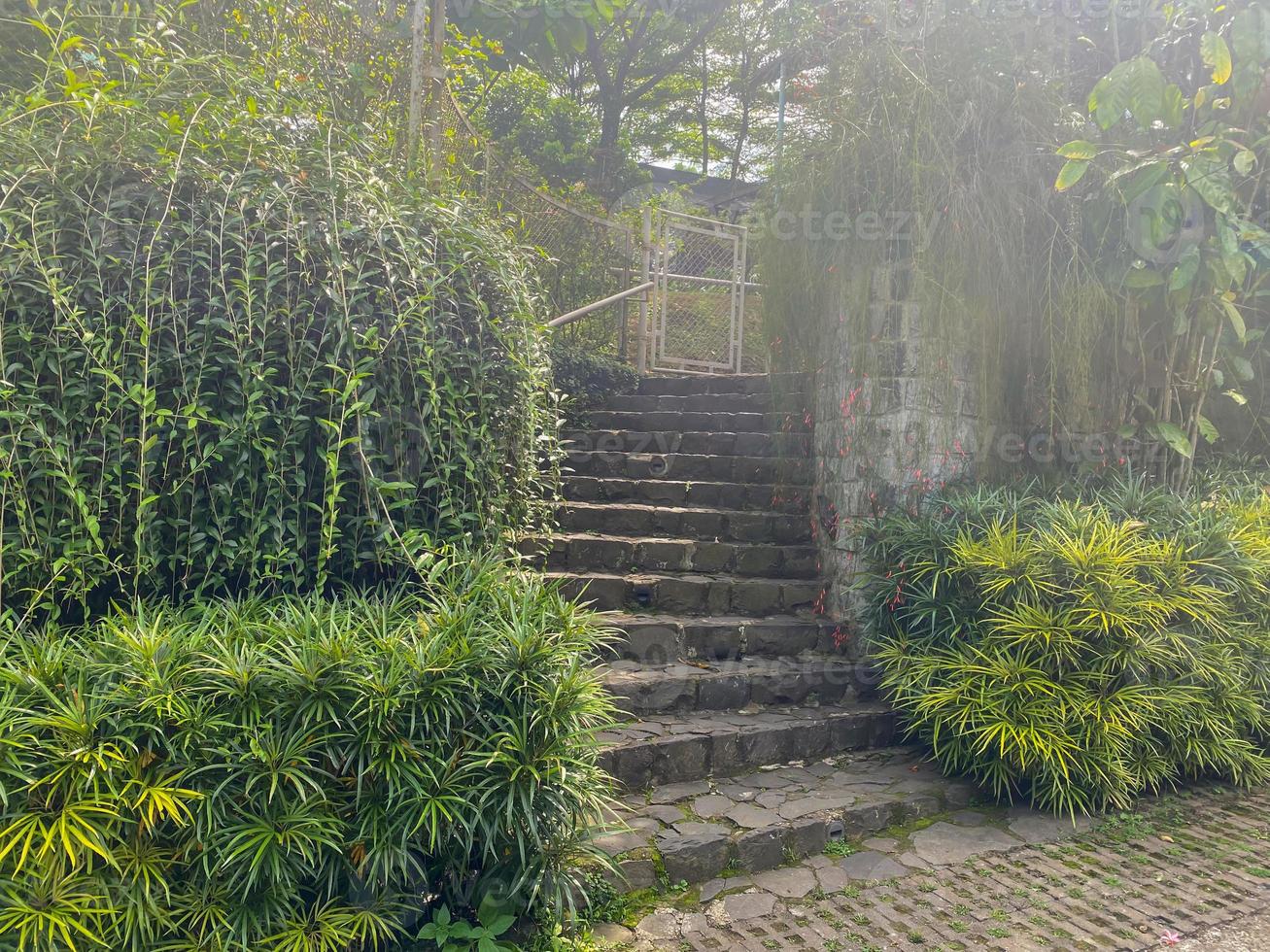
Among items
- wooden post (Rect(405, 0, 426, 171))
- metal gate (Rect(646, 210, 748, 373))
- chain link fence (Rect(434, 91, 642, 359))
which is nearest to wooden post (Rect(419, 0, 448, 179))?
wooden post (Rect(405, 0, 426, 171))

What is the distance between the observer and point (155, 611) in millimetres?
2471

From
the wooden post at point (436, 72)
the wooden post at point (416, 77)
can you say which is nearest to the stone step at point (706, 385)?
the wooden post at point (436, 72)

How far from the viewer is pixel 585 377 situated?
6.64m

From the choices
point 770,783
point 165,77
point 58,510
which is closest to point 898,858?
point 770,783

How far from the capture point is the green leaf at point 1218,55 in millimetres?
3854

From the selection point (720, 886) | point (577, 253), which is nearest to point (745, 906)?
point (720, 886)

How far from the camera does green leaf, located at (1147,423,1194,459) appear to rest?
440 cm

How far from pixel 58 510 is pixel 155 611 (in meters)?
0.42

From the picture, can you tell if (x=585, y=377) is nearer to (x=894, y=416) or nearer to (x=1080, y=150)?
(x=894, y=416)

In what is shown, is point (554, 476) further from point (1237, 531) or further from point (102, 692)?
point (1237, 531)

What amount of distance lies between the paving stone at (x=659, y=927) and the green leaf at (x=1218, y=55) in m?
4.29

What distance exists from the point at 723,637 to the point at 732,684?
1.14 feet

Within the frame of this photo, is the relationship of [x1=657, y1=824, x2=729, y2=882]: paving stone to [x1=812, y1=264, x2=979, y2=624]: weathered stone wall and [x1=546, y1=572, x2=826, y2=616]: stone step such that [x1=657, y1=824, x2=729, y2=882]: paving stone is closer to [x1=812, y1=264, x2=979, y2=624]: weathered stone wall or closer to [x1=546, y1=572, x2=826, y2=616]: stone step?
[x1=546, y1=572, x2=826, y2=616]: stone step

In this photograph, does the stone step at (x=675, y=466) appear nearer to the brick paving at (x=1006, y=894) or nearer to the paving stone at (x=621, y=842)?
the brick paving at (x=1006, y=894)
